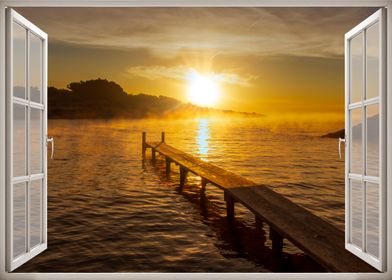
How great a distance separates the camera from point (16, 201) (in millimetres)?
2869

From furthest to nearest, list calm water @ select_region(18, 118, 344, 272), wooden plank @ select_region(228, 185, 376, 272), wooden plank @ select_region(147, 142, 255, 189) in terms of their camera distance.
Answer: wooden plank @ select_region(147, 142, 255, 189)
calm water @ select_region(18, 118, 344, 272)
wooden plank @ select_region(228, 185, 376, 272)

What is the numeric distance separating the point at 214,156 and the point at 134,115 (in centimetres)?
2334

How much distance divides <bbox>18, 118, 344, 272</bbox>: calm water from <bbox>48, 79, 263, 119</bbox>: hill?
15.6 metres

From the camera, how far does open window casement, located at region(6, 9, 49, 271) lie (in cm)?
271

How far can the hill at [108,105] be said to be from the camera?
36719 mm

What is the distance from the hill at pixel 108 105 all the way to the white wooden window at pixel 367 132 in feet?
105

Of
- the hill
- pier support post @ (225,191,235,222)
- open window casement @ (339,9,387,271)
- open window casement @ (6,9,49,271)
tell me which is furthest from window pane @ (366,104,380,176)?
the hill

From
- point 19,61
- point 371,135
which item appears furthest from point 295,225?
point 19,61

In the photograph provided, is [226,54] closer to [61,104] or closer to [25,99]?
[61,104]

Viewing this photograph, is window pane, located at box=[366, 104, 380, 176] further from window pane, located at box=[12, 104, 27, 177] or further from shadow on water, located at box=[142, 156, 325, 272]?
shadow on water, located at box=[142, 156, 325, 272]

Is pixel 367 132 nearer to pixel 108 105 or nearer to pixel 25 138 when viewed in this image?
pixel 25 138

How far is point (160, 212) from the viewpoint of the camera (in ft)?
29.6

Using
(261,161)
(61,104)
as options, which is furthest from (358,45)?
(61,104)

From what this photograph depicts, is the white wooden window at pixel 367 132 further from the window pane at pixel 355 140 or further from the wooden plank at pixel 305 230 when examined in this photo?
the wooden plank at pixel 305 230
